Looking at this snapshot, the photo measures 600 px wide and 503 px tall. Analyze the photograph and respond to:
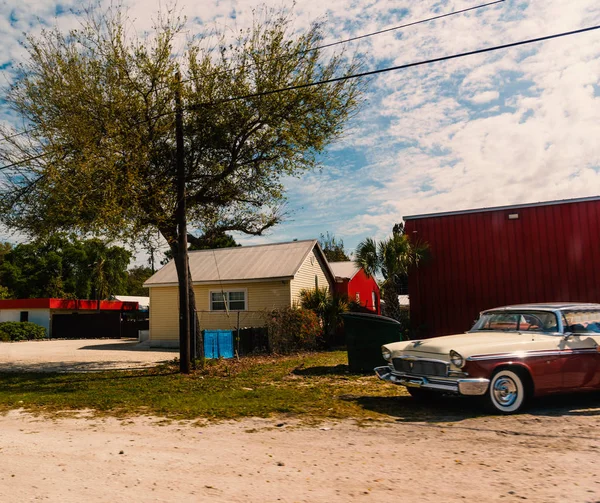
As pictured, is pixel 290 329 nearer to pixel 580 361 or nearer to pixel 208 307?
pixel 208 307

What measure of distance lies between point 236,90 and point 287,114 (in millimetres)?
1505

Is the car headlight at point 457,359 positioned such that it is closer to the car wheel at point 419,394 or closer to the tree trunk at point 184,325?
the car wheel at point 419,394

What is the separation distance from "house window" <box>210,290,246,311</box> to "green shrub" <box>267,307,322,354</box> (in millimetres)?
3999

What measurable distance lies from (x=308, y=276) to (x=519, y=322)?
15.1 m

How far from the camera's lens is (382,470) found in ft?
15.9

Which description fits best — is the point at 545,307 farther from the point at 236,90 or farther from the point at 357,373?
the point at 236,90

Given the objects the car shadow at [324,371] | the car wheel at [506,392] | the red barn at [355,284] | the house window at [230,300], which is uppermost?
Result: the red barn at [355,284]

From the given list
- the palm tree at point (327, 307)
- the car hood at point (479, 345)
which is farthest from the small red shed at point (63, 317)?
the car hood at point (479, 345)

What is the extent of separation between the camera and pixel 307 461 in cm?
520

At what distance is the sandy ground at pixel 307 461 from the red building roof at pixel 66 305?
32969 millimetres

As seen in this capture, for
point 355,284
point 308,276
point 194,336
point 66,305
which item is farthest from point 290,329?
point 66,305

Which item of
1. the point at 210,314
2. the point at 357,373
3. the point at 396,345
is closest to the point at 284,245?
the point at 210,314

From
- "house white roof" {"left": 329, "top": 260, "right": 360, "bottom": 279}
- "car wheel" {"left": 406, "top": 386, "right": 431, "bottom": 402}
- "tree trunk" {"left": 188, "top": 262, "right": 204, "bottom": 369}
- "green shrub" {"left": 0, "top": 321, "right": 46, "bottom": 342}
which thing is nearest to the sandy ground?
"car wheel" {"left": 406, "top": 386, "right": 431, "bottom": 402}

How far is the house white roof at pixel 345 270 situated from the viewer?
2947 cm
